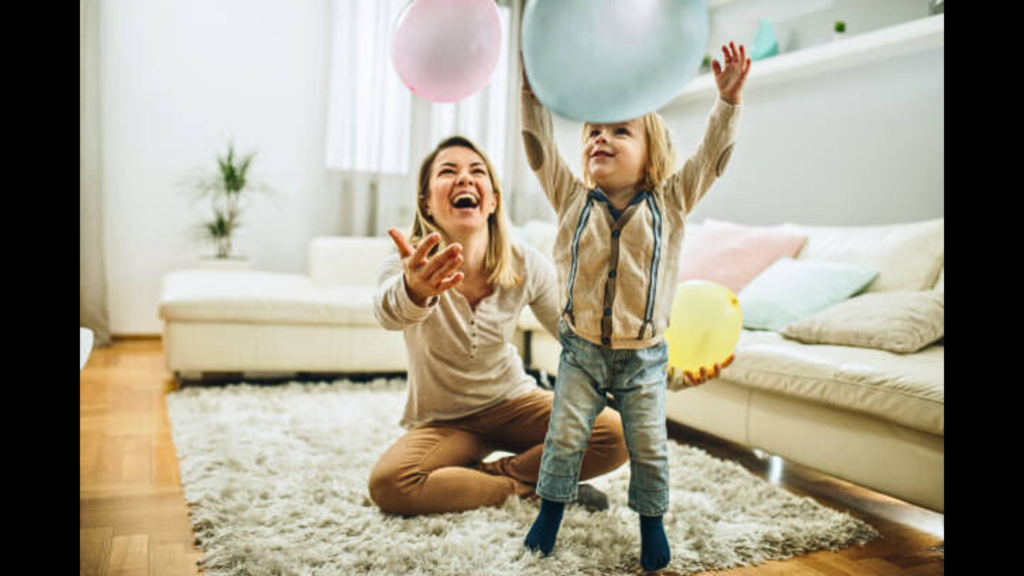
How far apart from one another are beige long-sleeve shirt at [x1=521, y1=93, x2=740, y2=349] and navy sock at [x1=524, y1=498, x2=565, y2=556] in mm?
322

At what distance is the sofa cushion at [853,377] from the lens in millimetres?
1491

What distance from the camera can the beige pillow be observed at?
1.81 m

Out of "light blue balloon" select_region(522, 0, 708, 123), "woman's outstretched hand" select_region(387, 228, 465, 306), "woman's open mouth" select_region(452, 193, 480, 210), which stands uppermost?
"light blue balloon" select_region(522, 0, 708, 123)

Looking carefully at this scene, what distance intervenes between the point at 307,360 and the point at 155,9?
2.36 meters

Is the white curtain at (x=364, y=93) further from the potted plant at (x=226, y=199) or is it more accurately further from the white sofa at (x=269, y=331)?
the white sofa at (x=269, y=331)

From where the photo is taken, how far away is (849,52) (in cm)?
279

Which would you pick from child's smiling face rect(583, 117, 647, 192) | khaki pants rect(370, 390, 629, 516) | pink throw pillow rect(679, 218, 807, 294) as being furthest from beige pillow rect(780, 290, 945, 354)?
child's smiling face rect(583, 117, 647, 192)

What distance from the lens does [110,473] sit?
1797 millimetres

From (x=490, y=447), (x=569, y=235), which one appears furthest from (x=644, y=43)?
(x=490, y=447)

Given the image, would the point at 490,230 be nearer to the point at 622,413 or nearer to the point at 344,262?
the point at 622,413

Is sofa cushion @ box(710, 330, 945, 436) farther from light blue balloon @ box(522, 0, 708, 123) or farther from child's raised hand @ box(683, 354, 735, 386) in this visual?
light blue balloon @ box(522, 0, 708, 123)

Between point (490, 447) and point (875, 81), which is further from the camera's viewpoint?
point (875, 81)
